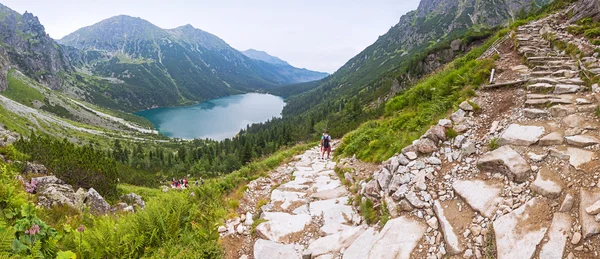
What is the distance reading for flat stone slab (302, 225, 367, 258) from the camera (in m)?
6.56

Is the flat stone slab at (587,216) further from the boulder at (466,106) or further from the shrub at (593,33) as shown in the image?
the shrub at (593,33)

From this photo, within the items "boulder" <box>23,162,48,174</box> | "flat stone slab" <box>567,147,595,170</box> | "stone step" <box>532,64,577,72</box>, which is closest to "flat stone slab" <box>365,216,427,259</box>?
"flat stone slab" <box>567,147,595,170</box>

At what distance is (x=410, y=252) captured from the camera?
547 cm

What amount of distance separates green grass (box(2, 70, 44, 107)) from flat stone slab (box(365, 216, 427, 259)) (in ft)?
812

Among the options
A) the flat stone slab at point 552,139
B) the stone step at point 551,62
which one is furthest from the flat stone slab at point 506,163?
the stone step at point 551,62

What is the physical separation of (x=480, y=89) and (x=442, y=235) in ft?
25.7

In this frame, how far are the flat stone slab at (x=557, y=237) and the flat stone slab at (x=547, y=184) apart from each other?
0.53 metres

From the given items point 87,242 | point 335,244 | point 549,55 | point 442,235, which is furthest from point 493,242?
point 549,55

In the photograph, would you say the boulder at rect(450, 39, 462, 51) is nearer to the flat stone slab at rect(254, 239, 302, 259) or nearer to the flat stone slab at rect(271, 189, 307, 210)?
the flat stone slab at rect(271, 189, 307, 210)

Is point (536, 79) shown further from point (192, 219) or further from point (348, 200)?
point (192, 219)

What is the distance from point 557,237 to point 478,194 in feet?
5.42

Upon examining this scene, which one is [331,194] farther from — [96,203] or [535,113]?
[96,203]

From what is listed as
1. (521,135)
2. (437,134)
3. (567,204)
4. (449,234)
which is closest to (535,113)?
(521,135)

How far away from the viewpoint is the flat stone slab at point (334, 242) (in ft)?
21.5
